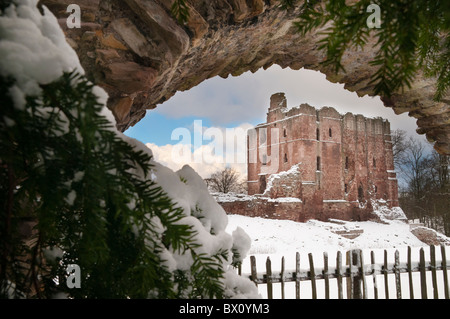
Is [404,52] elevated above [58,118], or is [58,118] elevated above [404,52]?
[404,52]

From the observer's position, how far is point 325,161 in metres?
25.1

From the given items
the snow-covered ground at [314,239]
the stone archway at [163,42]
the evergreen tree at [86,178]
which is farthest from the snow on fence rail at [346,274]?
the snow-covered ground at [314,239]

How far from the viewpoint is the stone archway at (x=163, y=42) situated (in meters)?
1.80

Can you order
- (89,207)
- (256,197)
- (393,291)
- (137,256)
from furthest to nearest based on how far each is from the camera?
(256,197)
(393,291)
(137,256)
(89,207)

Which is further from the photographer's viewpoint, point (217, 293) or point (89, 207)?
point (217, 293)

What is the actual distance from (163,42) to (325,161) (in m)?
24.6

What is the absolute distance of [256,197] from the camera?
22094 millimetres

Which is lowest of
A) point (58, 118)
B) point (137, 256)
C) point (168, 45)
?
point (137, 256)

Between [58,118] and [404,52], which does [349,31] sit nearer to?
[404,52]

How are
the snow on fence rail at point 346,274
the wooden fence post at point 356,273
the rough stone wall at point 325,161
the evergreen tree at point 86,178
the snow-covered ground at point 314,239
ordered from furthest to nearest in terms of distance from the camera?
the rough stone wall at point 325,161 < the snow-covered ground at point 314,239 < the wooden fence post at point 356,273 < the snow on fence rail at point 346,274 < the evergreen tree at point 86,178

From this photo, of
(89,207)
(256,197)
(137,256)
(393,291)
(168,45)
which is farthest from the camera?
(256,197)

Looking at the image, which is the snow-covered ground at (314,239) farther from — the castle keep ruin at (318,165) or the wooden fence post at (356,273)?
the wooden fence post at (356,273)
